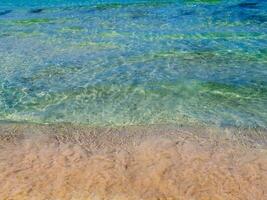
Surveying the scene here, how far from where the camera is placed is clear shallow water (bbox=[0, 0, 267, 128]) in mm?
8477

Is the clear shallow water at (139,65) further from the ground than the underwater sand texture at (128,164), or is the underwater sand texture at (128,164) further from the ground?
the underwater sand texture at (128,164)

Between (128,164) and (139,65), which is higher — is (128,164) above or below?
above

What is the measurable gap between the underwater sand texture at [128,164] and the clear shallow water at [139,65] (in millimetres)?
596

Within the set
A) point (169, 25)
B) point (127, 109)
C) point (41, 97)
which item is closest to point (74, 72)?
point (41, 97)

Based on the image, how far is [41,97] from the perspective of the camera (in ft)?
30.5

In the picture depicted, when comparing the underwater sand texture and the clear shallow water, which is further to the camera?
the clear shallow water

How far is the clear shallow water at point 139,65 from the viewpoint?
27.8ft

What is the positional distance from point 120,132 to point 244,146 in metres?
2.15

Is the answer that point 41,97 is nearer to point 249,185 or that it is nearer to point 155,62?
point 155,62

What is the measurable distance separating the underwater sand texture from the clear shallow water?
0.60 metres

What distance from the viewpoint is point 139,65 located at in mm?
11016

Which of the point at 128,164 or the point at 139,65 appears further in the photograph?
the point at 139,65

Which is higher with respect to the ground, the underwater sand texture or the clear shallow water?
the underwater sand texture

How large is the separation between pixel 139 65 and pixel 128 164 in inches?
190
